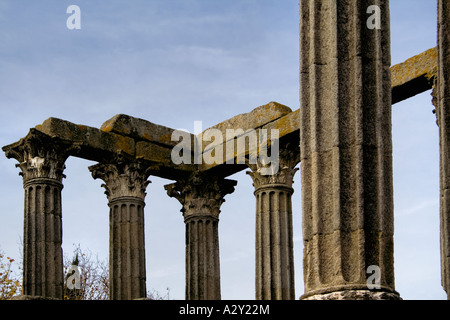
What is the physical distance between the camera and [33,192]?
101 ft

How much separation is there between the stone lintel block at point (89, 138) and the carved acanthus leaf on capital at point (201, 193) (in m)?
2.08

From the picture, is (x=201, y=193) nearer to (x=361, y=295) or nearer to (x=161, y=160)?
(x=161, y=160)

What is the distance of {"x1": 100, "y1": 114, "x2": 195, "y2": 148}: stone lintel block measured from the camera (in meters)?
32.4

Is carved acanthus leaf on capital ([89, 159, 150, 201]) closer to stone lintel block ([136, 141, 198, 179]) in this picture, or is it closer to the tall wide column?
stone lintel block ([136, 141, 198, 179])

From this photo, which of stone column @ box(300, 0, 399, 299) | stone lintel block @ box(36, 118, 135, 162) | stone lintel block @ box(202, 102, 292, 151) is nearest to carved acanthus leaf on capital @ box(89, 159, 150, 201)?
stone lintel block @ box(36, 118, 135, 162)

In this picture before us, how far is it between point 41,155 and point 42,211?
55.4 inches

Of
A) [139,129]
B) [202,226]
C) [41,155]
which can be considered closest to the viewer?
[41,155]

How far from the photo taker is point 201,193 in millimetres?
34281

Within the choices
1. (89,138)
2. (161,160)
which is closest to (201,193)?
(161,160)

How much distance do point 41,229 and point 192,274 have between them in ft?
16.4

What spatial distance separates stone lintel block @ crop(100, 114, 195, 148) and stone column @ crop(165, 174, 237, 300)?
137 centimetres

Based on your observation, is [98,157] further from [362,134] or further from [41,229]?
A: [362,134]

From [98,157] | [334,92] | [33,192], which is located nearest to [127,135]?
[98,157]
